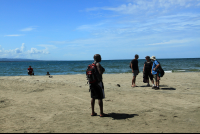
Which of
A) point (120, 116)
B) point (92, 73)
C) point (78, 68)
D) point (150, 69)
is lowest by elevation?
point (120, 116)

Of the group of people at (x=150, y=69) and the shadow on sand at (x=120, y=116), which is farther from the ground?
the group of people at (x=150, y=69)

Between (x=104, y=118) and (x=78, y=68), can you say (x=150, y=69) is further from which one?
(x=78, y=68)

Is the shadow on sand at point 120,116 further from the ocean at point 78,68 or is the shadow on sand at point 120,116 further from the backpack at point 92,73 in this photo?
the ocean at point 78,68

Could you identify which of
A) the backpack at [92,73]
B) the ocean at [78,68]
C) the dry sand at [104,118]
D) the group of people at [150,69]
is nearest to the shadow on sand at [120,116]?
the dry sand at [104,118]

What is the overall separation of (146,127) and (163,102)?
2.85 meters

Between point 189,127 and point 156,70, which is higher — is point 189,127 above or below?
below

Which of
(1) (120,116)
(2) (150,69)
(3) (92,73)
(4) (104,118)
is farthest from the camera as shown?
(2) (150,69)

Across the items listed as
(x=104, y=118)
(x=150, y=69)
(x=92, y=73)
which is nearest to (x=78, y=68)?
(x=150, y=69)

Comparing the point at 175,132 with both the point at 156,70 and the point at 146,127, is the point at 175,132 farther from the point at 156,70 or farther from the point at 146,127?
the point at 156,70

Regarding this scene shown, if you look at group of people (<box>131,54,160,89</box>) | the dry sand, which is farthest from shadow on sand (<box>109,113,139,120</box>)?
group of people (<box>131,54,160,89</box>)

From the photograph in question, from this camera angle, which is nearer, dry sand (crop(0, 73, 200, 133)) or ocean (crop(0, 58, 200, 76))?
dry sand (crop(0, 73, 200, 133))

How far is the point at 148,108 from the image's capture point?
5.84 metres

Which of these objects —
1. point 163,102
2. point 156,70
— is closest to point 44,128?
point 163,102

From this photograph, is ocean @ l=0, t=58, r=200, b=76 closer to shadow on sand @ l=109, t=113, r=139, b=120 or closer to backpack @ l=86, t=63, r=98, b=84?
shadow on sand @ l=109, t=113, r=139, b=120
